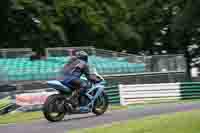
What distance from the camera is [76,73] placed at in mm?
13422

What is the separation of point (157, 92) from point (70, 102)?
748 cm

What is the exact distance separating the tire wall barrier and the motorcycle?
474cm

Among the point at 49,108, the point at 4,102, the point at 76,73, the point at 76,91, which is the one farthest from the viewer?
the point at 4,102

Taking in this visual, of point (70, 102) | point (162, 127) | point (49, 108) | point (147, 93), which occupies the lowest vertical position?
point (162, 127)

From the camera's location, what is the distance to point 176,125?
9820mm

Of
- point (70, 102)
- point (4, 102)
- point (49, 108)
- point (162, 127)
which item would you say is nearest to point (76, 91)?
point (70, 102)

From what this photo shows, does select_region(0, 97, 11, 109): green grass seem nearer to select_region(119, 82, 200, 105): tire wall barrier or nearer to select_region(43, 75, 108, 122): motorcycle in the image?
select_region(119, 82, 200, 105): tire wall barrier

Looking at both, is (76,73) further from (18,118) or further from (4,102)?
(4,102)

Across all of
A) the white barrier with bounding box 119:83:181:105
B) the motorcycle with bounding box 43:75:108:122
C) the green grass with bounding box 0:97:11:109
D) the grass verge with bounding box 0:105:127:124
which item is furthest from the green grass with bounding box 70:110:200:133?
the white barrier with bounding box 119:83:181:105

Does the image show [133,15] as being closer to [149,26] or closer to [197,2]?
[149,26]

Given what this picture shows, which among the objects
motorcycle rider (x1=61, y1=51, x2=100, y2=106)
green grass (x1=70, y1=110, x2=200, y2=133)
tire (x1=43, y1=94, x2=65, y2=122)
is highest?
motorcycle rider (x1=61, y1=51, x2=100, y2=106)

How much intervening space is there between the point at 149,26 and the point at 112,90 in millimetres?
22230

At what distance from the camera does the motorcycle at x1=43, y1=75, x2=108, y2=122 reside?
1288 centimetres

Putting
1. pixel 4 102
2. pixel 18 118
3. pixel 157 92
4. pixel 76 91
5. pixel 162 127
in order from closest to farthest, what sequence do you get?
pixel 162 127, pixel 76 91, pixel 18 118, pixel 4 102, pixel 157 92
